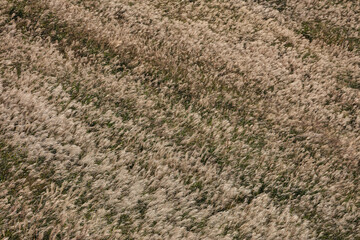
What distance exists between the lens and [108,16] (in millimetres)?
9508

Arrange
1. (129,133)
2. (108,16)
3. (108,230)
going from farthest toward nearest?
(108,16) → (129,133) → (108,230)

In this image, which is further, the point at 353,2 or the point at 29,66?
the point at 353,2

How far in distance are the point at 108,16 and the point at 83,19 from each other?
113cm

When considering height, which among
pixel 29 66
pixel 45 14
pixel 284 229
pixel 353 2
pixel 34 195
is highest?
pixel 353 2

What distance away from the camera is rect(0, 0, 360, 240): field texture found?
412 cm

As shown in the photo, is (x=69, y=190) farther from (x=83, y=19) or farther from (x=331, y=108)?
(x=331, y=108)

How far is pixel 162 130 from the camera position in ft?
20.3

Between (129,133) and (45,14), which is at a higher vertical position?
(45,14)

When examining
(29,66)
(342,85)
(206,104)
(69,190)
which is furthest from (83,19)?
(342,85)

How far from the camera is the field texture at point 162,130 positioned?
13.5 ft

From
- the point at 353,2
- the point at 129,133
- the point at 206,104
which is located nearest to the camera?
the point at 129,133

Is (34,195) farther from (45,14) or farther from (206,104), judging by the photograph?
(45,14)

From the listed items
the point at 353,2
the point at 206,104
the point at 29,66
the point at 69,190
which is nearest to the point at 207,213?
the point at 69,190

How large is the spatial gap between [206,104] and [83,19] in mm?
3806
